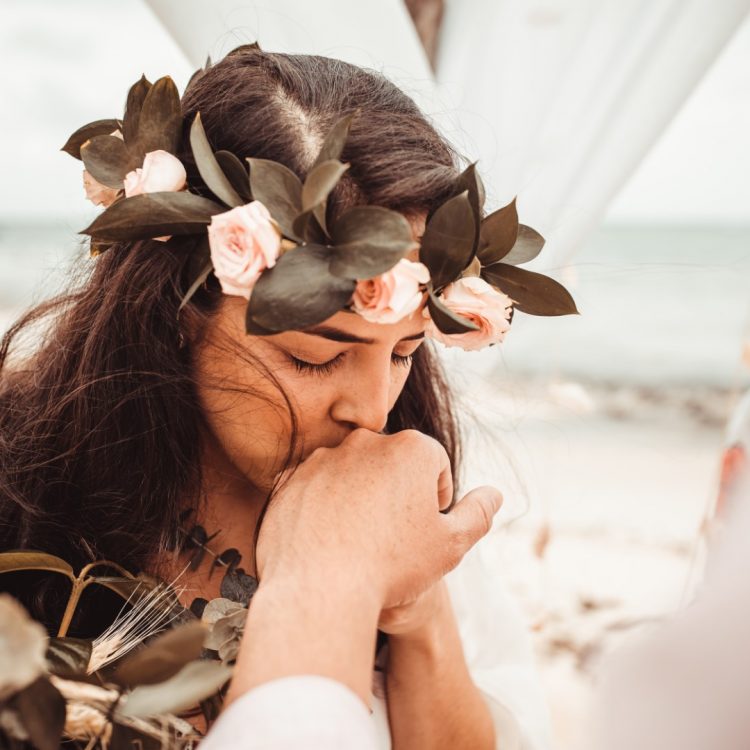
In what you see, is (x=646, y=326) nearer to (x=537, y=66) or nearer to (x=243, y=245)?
(x=537, y=66)

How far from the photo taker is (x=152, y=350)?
1207 millimetres

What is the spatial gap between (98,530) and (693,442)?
640 centimetres

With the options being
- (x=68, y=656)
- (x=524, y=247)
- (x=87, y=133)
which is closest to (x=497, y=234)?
(x=524, y=247)

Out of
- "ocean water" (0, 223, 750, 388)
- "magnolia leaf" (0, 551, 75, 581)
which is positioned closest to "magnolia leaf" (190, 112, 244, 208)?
"magnolia leaf" (0, 551, 75, 581)

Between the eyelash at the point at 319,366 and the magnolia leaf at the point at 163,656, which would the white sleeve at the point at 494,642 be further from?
the magnolia leaf at the point at 163,656

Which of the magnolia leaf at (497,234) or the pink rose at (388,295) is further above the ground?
the magnolia leaf at (497,234)

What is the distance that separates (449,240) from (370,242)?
0.50 ft

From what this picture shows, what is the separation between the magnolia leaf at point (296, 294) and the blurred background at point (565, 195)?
47cm

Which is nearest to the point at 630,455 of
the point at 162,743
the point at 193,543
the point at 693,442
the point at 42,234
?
the point at 693,442

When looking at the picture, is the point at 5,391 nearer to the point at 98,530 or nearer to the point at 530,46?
the point at 98,530

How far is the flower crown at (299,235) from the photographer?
92 cm

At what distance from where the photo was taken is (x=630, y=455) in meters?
5.94

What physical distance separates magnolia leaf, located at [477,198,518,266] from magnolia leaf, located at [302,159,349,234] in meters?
0.25

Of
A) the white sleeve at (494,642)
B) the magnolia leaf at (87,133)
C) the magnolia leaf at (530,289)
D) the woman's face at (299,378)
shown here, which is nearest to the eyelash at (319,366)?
the woman's face at (299,378)
